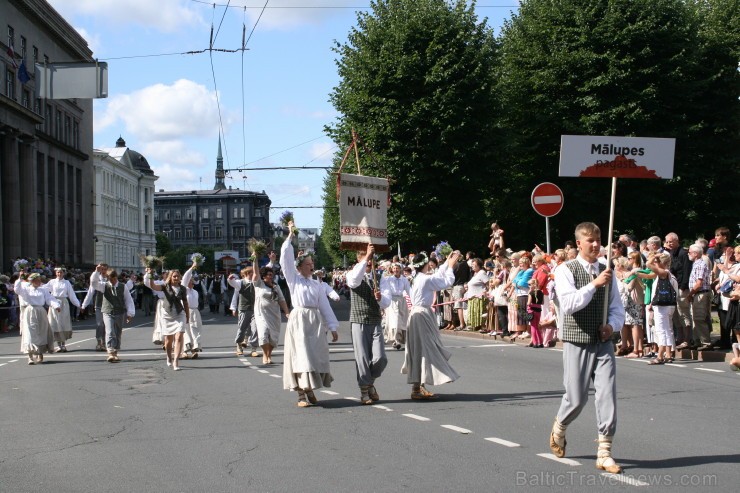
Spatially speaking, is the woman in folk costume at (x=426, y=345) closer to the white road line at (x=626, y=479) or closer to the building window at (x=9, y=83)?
the white road line at (x=626, y=479)

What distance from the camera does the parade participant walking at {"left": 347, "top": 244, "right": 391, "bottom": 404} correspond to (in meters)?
11.1

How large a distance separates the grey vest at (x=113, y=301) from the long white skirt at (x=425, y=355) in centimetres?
944

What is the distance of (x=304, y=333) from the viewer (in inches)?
444

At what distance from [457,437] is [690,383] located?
539 centimetres

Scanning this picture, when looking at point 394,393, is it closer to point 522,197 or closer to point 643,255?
point 643,255

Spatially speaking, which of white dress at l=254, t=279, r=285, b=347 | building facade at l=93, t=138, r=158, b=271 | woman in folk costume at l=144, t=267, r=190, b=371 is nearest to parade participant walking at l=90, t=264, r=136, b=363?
woman in folk costume at l=144, t=267, r=190, b=371

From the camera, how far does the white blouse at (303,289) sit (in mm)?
11062

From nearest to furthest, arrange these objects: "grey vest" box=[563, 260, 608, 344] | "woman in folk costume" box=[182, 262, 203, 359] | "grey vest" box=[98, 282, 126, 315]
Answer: "grey vest" box=[563, 260, 608, 344] → "woman in folk costume" box=[182, 262, 203, 359] → "grey vest" box=[98, 282, 126, 315]

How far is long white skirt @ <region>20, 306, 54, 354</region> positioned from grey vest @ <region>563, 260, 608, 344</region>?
1355 cm

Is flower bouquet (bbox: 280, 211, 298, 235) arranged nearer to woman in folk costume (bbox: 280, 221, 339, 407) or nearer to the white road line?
woman in folk costume (bbox: 280, 221, 339, 407)

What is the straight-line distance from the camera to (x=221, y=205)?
555ft

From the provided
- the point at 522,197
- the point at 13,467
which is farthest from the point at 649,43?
the point at 13,467

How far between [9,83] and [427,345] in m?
47.0

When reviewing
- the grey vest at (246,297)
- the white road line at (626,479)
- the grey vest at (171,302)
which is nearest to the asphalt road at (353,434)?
the white road line at (626,479)
